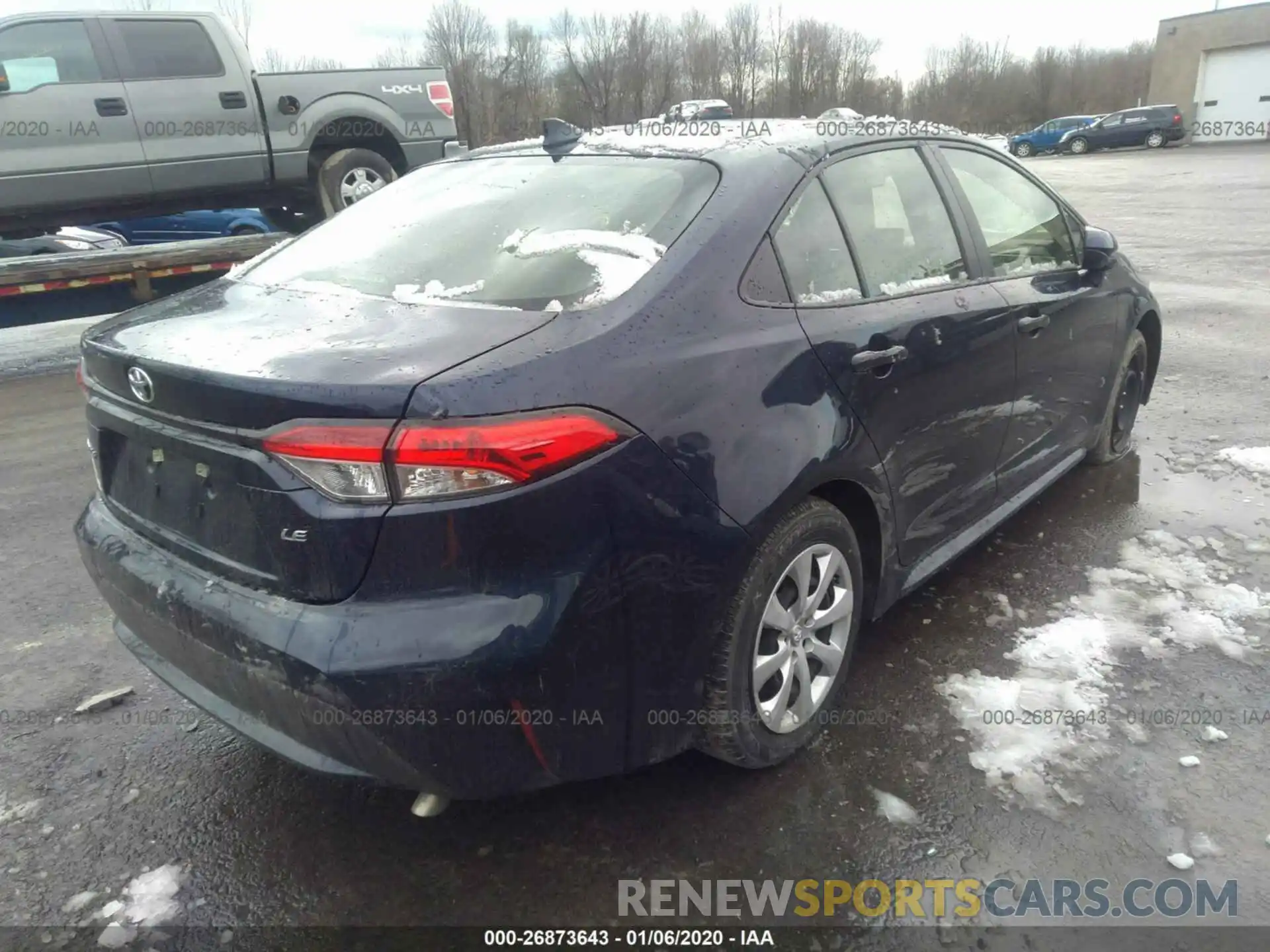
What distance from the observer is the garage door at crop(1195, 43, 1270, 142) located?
137ft

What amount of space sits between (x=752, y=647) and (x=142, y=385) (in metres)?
1.57

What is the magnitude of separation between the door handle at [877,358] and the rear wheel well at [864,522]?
32cm

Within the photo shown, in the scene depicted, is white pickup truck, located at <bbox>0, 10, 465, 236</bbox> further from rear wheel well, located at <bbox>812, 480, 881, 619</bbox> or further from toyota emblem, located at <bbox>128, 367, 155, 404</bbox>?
rear wheel well, located at <bbox>812, 480, 881, 619</bbox>

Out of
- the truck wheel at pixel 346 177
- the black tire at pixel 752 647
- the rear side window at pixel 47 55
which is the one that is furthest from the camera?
the truck wheel at pixel 346 177

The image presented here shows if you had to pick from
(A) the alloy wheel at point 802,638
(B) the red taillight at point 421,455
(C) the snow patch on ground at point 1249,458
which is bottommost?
(C) the snow patch on ground at point 1249,458

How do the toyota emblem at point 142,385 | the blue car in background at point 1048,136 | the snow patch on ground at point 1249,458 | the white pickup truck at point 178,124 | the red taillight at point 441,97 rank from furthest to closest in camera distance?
the blue car in background at point 1048,136 < the red taillight at point 441,97 < the white pickup truck at point 178,124 < the snow patch on ground at point 1249,458 < the toyota emblem at point 142,385

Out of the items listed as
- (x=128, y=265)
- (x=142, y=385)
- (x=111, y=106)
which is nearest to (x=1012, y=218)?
(x=142, y=385)

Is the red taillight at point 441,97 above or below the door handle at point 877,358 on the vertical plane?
above

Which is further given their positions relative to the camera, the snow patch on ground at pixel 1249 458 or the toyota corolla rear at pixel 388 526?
the snow patch on ground at pixel 1249 458

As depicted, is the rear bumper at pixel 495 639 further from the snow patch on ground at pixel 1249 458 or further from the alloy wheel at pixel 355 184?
the alloy wheel at pixel 355 184

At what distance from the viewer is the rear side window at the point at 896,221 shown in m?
2.77

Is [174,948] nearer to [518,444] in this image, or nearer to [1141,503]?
[518,444]

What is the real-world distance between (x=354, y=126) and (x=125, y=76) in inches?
82.3
